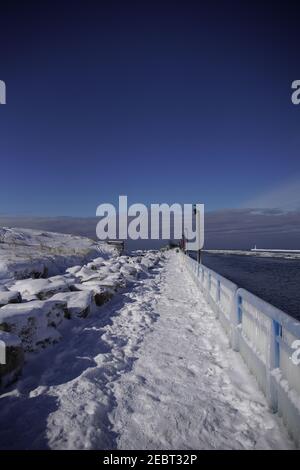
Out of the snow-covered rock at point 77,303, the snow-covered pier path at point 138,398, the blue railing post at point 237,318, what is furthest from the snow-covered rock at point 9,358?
the blue railing post at point 237,318

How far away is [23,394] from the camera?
3.86m

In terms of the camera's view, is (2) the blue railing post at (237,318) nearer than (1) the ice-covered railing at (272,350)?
No

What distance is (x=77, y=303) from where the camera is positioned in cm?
773

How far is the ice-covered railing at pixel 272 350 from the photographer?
9.50 ft

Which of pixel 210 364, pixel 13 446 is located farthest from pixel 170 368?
pixel 13 446

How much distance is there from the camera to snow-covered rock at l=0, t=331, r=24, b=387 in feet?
12.8

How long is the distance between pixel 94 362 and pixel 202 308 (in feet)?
17.8

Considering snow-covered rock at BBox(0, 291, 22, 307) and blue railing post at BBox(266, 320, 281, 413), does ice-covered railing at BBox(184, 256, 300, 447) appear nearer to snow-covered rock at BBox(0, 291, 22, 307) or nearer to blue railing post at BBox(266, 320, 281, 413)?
blue railing post at BBox(266, 320, 281, 413)

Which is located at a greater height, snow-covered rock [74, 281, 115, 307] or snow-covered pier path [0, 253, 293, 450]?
snow-covered rock [74, 281, 115, 307]

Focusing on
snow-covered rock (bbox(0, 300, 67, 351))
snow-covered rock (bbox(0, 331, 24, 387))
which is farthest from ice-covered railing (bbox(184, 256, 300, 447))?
snow-covered rock (bbox(0, 300, 67, 351))

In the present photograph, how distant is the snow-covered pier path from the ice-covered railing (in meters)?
0.21

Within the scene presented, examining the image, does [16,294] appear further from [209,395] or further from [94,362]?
[209,395]

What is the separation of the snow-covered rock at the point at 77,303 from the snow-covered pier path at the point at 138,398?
947 millimetres

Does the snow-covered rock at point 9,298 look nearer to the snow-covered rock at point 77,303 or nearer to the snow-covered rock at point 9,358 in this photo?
the snow-covered rock at point 77,303
